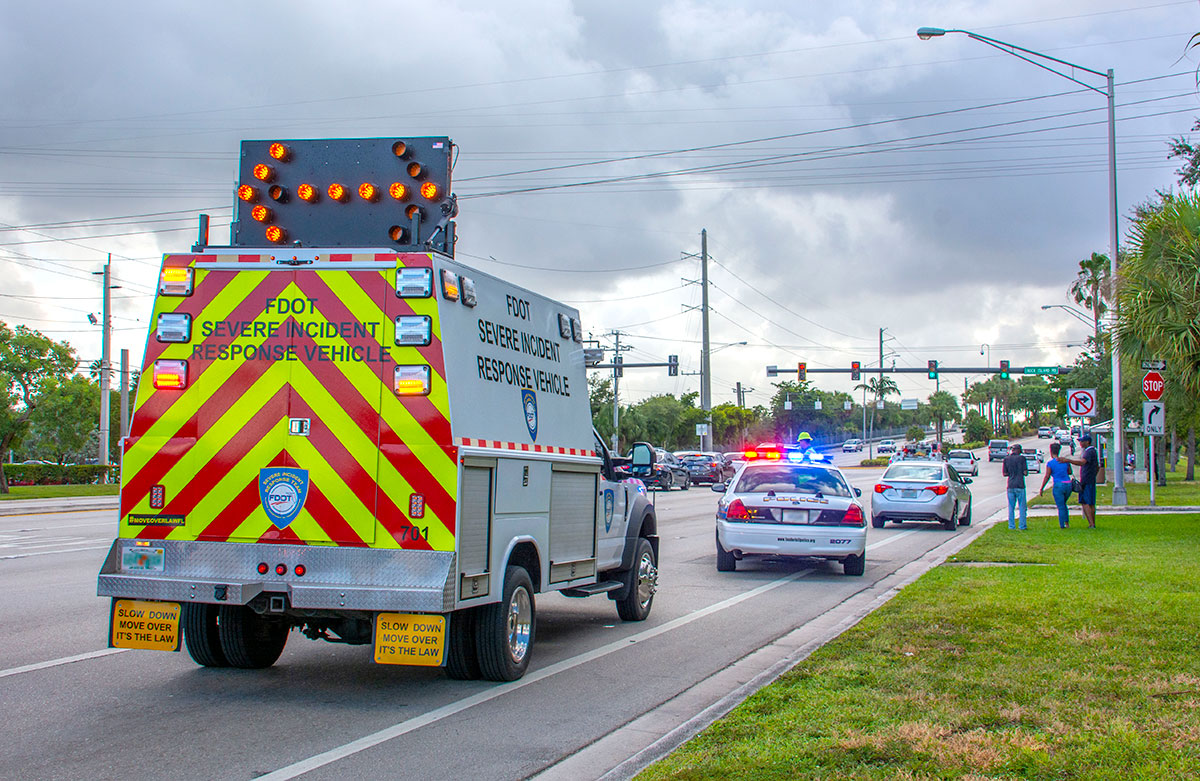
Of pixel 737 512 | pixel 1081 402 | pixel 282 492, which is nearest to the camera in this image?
pixel 282 492

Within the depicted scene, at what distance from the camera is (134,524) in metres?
7.10

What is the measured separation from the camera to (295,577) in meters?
6.80

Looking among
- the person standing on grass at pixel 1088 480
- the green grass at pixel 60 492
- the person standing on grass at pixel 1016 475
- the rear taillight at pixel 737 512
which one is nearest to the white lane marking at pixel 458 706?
the rear taillight at pixel 737 512

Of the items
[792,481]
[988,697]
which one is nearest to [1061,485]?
[792,481]

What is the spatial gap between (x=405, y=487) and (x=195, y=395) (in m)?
1.58

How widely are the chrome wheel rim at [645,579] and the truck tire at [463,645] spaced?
3.04 metres

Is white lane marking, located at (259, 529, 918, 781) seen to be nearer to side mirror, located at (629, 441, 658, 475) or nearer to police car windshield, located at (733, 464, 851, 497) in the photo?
side mirror, located at (629, 441, 658, 475)

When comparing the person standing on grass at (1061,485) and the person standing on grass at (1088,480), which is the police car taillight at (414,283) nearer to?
the person standing on grass at (1088,480)

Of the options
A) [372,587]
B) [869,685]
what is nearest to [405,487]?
[372,587]

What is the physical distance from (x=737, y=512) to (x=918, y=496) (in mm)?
9333

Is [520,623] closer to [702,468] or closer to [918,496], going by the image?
[918,496]

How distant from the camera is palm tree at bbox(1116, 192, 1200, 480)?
54.2ft

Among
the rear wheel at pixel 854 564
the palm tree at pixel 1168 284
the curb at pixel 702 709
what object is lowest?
the curb at pixel 702 709

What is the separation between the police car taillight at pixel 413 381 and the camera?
268 inches
